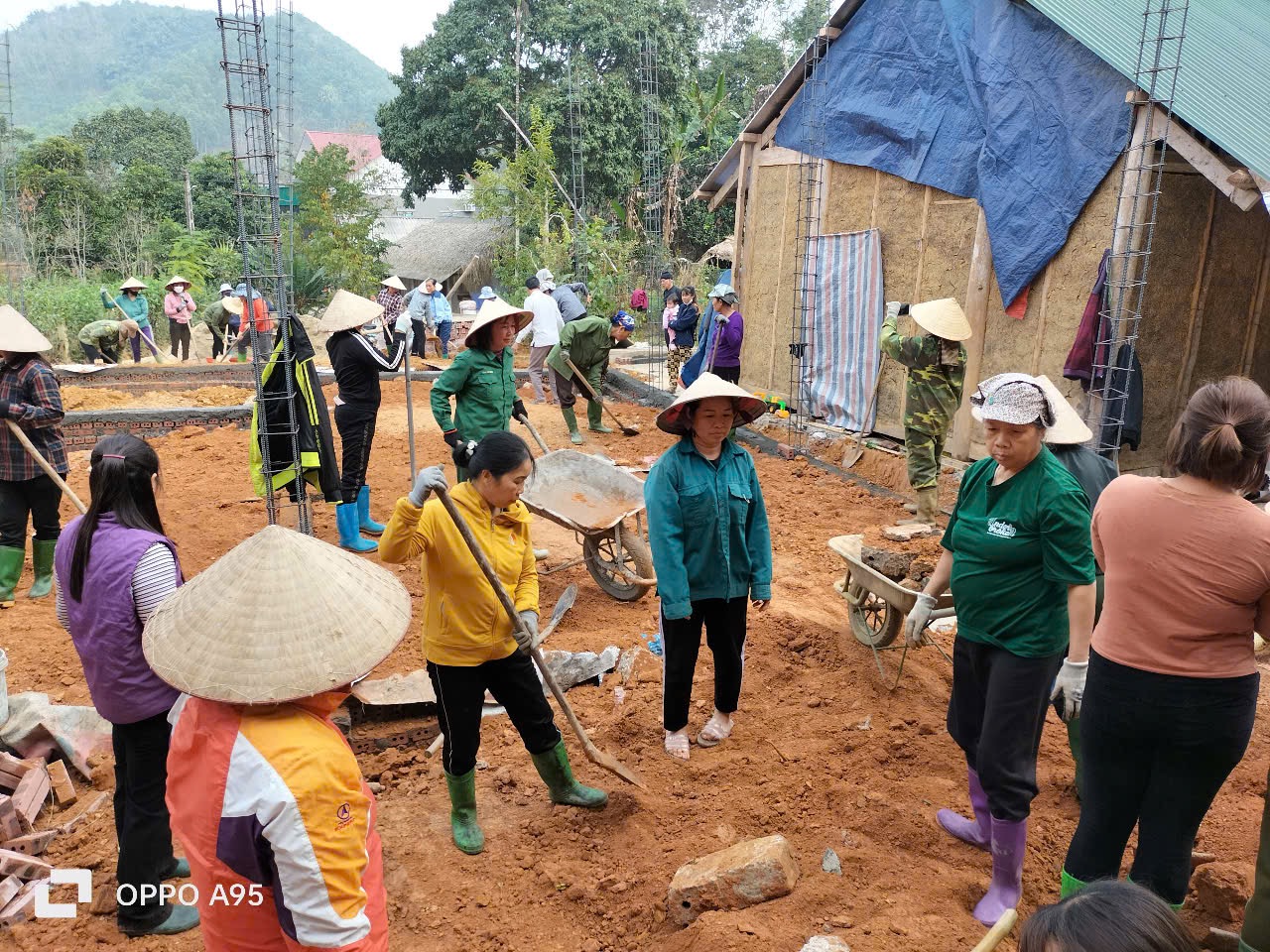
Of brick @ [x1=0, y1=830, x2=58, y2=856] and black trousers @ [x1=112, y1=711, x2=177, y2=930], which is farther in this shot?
brick @ [x1=0, y1=830, x2=58, y2=856]

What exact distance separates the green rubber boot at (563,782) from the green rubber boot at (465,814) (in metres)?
0.29

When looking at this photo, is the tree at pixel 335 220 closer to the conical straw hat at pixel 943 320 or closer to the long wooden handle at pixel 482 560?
the conical straw hat at pixel 943 320

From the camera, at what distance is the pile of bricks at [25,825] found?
10.7 feet

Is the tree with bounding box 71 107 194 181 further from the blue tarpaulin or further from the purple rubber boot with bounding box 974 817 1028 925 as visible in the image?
the purple rubber boot with bounding box 974 817 1028 925

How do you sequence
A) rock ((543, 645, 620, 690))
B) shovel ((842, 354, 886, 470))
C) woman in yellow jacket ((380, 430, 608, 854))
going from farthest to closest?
shovel ((842, 354, 886, 470))
rock ((543, 645, 620, 690))
woman in yellow jacket ((380, 430, 608, 854))

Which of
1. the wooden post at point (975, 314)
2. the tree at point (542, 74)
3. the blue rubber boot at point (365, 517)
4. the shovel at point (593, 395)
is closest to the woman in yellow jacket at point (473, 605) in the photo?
the blue rubber boot at point (365, 517)

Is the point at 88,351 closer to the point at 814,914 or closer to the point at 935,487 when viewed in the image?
the point at 935,487

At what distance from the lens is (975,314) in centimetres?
865

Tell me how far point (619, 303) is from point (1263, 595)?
18883mm

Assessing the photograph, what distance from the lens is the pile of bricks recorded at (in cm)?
327

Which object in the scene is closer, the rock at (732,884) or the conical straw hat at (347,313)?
the rock at (732,884)

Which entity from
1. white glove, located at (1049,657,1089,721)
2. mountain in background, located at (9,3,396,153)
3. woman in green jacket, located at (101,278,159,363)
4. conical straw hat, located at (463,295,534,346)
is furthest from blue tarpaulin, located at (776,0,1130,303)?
mountain in background, located at (9,3,396,153)

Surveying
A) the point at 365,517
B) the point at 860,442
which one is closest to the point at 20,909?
the point at 365,517

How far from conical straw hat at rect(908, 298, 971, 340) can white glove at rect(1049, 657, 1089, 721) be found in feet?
14.1
